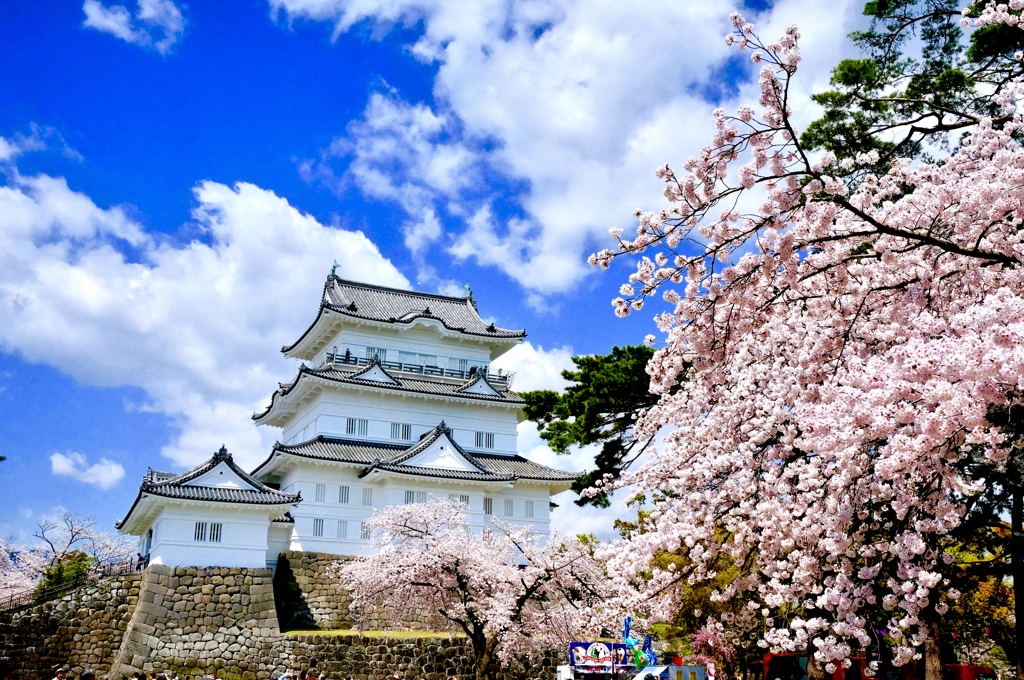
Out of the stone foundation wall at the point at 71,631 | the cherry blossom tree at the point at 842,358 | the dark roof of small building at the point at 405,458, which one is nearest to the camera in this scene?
the cherry blossom tree at the point at 842,358

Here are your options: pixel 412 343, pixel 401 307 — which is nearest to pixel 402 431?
pixel 412 343

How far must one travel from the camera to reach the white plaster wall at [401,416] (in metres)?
32.2

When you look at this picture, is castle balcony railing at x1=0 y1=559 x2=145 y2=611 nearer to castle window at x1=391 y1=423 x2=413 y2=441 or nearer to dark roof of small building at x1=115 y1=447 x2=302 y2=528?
dark roof of small building at x1=115 y1=447 x2=302 y2=528

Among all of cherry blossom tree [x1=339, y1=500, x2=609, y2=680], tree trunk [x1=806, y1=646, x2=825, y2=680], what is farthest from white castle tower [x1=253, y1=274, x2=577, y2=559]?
tree trunk [x1=806, y1=646, x2=825, y2=680]

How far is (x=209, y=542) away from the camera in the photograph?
24625mm

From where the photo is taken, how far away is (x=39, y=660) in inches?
888

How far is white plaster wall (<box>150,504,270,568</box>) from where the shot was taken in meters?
24.2

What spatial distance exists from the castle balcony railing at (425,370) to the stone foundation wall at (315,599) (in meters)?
9.19

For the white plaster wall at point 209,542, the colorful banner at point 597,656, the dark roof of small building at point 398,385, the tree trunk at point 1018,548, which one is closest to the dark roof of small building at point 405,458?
the dark roof of small building at point 398,385

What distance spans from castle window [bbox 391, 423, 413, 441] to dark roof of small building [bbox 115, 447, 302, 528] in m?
7.41

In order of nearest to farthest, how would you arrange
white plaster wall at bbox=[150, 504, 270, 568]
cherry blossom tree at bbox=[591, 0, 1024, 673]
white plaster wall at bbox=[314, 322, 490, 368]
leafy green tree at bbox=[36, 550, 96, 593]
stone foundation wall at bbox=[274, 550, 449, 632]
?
cherry blossom tree at bbox=[591, 0, 1024, 673], white plaster wall at bbox=[150, 504, 270, 568], stone foundation wall at bbox=[274, 550, 449, 632], leafy green tree at bbox=[36, 550, 96, 593], white plaster wall at bbox=[314, 322, 490, 368]

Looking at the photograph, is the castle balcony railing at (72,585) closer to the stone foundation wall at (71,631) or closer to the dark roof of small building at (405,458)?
the stone foundation wall at (71,631)

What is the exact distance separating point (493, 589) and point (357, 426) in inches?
529

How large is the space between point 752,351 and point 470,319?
2955cm
